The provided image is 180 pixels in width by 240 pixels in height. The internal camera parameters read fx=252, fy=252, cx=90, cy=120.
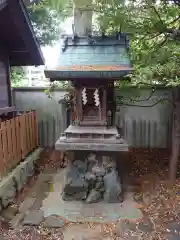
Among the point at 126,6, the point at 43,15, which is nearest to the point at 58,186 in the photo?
the point at 126,6

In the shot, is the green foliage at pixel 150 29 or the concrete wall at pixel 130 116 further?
the concrete wall at pixel 130 116

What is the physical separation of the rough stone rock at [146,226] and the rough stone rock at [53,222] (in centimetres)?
154

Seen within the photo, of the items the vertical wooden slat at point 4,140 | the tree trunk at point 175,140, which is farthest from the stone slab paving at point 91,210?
the vertical wooden slat at point 4,140

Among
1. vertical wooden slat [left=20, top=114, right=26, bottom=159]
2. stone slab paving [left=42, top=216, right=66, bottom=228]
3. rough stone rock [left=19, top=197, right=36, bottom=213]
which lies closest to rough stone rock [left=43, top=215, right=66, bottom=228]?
stone slab paving [left=42, top=216, right=66, bottom=228]

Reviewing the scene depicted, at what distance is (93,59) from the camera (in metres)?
6.14

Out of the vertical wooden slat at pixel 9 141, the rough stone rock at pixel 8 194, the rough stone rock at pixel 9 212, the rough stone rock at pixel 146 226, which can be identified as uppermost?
the vertical wooden slat at pixel 9 141

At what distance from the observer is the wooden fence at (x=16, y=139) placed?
5975mm

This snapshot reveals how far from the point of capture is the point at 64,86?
9.48 m

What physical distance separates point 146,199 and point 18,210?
3013 mm

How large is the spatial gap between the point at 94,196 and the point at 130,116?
→ 4.13m

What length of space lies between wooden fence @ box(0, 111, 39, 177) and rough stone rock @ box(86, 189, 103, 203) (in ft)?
6.97

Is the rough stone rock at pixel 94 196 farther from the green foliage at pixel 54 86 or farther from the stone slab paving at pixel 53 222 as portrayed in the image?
the green foliage at pixel 54 86

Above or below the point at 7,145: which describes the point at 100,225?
below

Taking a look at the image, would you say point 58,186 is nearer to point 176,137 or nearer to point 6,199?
point 6,199
